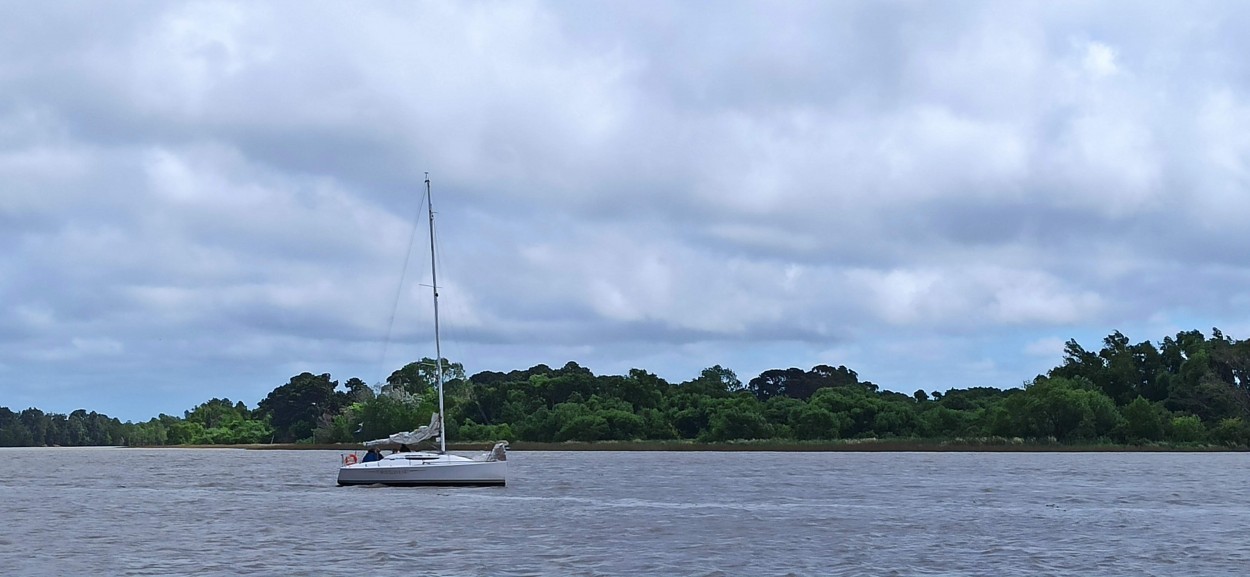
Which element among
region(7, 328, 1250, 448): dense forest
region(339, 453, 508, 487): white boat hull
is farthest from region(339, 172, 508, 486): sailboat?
region(7, 328, 1250, 448): dense forest

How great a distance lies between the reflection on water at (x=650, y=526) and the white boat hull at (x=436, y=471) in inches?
36.4

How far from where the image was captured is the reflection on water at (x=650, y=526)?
136 feet

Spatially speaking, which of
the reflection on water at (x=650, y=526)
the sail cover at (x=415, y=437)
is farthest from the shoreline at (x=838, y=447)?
the sail cover at (x=415, y=437)

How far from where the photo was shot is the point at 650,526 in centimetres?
5431

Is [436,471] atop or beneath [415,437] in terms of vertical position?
beneath

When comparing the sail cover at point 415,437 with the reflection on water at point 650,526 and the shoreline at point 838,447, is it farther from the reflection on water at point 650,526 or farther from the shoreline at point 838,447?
the shoreline at point 838,447

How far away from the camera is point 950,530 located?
5219cm

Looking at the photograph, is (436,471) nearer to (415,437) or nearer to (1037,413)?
(415,437)

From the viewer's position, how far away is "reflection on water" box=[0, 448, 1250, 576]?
136 feet

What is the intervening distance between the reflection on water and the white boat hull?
3.03 feet

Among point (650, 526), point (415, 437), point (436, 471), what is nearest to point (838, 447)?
point (415, 437)

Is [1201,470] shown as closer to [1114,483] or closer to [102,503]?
[1114,483]

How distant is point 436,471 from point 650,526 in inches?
1033

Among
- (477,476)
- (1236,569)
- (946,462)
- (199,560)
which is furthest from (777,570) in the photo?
(946,462)
